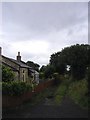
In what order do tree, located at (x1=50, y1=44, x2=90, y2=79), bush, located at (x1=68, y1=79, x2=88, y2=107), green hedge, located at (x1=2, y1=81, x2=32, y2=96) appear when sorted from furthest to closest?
tree, located at (x1=50, y1=44, x2=90, y2=79)
bush, located at (x1=68, y1=79, x2=88, y2=107)
green hedge, located at (x1=2, y1=81, x2=32, y2=96)

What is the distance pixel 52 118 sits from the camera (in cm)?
1595

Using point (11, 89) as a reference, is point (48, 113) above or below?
below

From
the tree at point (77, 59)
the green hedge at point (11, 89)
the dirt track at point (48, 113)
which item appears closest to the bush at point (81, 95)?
the dirt track at point (48, 113)

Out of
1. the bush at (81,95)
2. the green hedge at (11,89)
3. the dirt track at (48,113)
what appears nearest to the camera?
the dirt track at (48,113)

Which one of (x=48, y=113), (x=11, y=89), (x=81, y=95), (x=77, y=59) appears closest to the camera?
(x=48, y=113)

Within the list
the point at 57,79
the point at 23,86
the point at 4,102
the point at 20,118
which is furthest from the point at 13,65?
the point at 20,118

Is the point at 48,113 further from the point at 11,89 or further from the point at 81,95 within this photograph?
the point at 81,95

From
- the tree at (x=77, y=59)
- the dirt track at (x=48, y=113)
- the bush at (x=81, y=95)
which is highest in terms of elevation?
the tree at (x=77, y=59)

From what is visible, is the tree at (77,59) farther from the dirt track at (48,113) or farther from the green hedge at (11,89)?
the dirt track at (48,113)

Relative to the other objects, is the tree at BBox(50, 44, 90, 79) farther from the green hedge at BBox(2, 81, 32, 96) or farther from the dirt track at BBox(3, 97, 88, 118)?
the dirt track at BBox(3, 97, 88, 118)

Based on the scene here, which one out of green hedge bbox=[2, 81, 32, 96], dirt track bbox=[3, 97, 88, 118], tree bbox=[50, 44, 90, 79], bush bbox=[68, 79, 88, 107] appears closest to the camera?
dirt track bbox=[3, 97, 88, 118]

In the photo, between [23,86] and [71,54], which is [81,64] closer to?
[71,54]

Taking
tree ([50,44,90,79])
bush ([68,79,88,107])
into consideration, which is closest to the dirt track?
bush ([68,79,88,107])

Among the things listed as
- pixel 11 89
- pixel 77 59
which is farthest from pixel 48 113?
pixel 77 59
